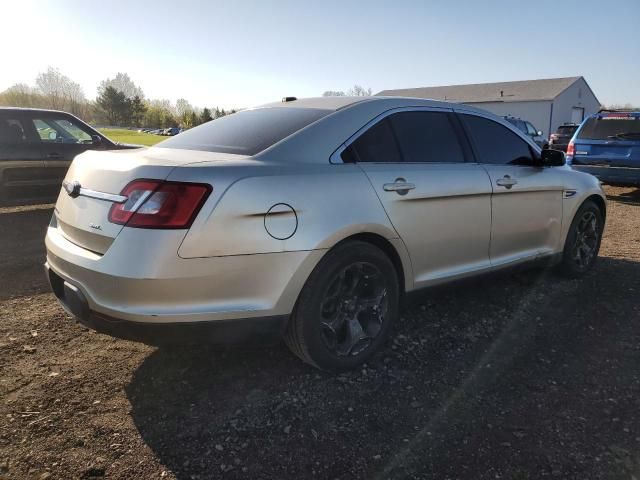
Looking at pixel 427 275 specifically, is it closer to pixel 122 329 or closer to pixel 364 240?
pixel 364 240

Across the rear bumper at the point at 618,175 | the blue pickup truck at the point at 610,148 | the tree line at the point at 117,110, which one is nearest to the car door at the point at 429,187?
the rear bumper at the point at 618,175

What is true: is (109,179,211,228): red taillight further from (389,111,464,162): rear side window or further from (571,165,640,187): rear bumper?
(571,165,640,187): rear bumper

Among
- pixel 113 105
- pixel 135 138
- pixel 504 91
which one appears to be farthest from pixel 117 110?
pixel 504 91

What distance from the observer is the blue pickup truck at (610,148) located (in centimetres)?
970

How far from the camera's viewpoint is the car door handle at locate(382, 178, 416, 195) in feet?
9.98

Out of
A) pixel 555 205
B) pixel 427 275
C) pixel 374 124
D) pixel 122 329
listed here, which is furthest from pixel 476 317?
pixel 122 329

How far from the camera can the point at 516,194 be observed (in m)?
4.02

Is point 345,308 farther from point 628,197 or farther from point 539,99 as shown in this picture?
point 539,99

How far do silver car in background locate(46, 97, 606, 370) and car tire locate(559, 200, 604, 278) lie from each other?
1148 millimetres

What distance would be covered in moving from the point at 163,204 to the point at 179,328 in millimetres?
593

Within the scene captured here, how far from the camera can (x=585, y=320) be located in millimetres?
3902

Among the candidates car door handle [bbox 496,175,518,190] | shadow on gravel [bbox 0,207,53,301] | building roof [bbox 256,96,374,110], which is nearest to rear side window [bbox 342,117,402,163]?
building roof [bbox 256,96,374,110]

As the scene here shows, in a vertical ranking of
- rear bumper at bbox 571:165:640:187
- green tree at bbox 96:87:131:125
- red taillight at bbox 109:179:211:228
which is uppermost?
green tree at bbox 96:87:131:125

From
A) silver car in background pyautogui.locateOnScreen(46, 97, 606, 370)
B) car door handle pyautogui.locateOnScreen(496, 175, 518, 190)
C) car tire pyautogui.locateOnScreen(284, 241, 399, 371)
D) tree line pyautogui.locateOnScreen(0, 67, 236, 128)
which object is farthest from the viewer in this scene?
tree line pyautogui.locateOnScreen(0, 67, 236, 128)
